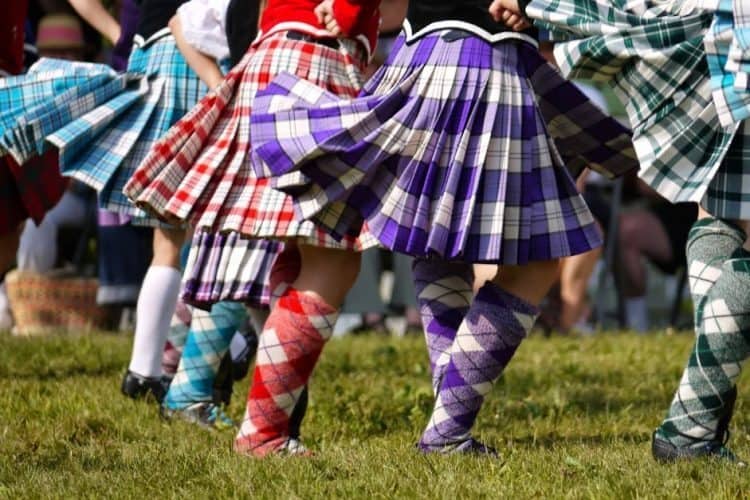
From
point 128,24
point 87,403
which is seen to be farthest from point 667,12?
point 128,24

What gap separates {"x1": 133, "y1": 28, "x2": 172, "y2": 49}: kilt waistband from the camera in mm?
4742

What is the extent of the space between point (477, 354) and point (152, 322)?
1.59 metres

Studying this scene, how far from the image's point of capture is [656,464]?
3176 millimetres

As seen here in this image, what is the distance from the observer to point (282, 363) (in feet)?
11.7

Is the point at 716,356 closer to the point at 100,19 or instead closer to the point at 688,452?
the point at 688,452

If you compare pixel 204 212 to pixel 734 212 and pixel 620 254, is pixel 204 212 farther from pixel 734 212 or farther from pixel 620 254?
pixel 620 254

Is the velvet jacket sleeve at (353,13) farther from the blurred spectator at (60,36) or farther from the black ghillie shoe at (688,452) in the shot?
the blurred spectator at (60,36)

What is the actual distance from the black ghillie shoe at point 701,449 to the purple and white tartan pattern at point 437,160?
464 millimetres

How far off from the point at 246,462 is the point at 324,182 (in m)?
0.62

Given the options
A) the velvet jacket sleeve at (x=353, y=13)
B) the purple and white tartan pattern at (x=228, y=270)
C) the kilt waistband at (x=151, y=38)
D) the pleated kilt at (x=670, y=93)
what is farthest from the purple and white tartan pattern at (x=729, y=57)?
the kilt waistband at (x=151, y=38)

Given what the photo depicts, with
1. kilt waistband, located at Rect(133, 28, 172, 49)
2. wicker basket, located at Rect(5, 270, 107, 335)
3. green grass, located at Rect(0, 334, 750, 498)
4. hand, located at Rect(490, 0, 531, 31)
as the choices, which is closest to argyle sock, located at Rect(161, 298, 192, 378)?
green grass, located at Rect(0, 334, 750, 498)

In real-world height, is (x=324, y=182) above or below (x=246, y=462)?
above

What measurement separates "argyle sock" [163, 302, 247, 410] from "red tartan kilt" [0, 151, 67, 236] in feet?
2.75

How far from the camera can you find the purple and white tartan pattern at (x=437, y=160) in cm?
329
